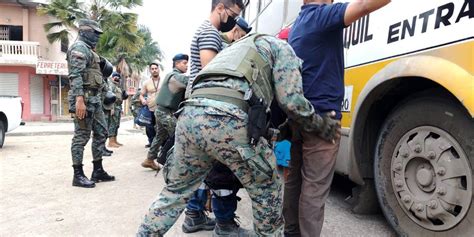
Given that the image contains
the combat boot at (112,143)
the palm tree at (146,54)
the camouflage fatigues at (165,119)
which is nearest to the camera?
the camouflage fatigues at (165,119)

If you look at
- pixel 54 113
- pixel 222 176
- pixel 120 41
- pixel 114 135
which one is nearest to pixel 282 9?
pixel 222 176

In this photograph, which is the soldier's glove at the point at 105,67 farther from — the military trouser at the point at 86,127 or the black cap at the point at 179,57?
the black cap at the point at 179,57

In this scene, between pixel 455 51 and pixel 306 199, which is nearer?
pixel 455 51

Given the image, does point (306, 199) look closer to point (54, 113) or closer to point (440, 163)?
point (440, 163)

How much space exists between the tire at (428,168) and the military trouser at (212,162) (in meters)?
0.87

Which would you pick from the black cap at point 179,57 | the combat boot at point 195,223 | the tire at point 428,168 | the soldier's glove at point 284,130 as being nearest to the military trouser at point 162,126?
the black cap at point 179,57

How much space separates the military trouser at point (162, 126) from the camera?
399 centimetres

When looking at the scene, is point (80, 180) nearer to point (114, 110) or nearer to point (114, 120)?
point (114, 120)

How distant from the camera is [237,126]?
1671 millimetres

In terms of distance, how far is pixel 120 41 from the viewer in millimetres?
17391

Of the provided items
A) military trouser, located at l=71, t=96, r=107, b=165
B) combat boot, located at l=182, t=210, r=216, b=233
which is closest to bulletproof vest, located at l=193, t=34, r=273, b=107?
combat boot, located at l=182, t=210, r=216, b=233

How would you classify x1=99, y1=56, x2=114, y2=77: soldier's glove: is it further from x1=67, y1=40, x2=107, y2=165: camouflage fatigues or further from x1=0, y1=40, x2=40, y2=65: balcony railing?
x1=0, y1=40, x2=40, y2=65: balcony railing

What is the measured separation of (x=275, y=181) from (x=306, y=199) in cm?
36

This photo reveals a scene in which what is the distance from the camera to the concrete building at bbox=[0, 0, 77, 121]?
17.8m
